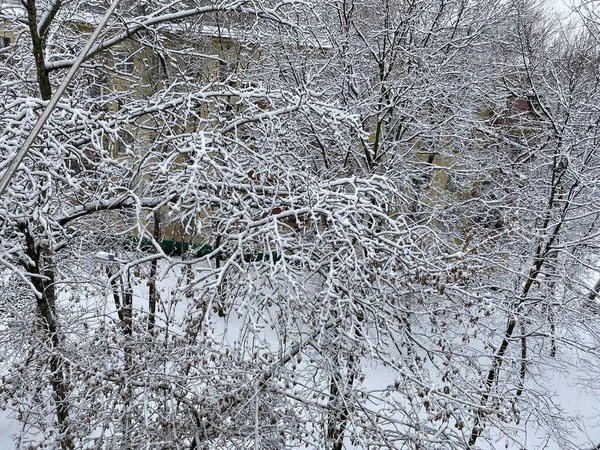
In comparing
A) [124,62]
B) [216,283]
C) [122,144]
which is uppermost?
[124,62]

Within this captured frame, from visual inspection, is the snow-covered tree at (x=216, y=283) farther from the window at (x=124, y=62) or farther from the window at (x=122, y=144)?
the window at (x=124, y=62)

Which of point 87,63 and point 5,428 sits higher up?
point 87,63

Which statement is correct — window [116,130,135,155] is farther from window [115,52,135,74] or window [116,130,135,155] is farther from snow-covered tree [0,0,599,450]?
window [115,52,135,74]

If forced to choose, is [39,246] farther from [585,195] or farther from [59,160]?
[585,195]

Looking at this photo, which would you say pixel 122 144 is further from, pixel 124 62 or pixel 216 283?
pixel 216 283

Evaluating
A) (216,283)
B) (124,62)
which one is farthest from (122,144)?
(216,283)

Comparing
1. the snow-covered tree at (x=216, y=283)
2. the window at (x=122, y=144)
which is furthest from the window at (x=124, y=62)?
the window at (x=122, y=144)

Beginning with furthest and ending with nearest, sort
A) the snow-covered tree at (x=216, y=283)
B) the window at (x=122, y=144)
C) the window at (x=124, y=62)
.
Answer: the window at (x=124, y=62) → the window at (x=122, y=144) → the snow-covered tree at (x=216, y=283)

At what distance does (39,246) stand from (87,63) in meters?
2.27

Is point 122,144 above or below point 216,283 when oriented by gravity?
above

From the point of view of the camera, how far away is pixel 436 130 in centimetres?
1146

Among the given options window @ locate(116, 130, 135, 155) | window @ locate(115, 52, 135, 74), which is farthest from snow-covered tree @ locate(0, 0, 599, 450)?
window @ locate(115, 52, 135, 74)

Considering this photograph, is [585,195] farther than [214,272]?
Yes

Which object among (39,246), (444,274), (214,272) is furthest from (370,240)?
(39,246)
